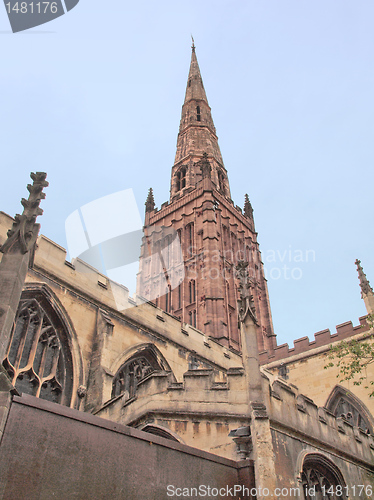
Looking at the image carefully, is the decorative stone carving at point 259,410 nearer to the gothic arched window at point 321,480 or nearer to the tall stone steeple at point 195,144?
the gothic arched window at point 321,480

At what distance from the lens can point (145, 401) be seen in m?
8.67

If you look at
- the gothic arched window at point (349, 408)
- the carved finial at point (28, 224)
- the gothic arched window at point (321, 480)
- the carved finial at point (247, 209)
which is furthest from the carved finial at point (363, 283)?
the carved finial at point (247, 209)

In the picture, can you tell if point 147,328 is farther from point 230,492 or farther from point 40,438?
point 40,438

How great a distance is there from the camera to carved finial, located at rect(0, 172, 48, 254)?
497cm

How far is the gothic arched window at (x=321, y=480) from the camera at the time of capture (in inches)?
Result: 317

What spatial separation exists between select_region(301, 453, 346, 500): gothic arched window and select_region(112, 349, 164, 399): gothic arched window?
546 cm

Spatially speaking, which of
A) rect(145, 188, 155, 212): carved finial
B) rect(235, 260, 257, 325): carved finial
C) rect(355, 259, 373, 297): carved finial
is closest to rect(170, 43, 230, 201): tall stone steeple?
rect(145, 188, 155, 212): carved finial

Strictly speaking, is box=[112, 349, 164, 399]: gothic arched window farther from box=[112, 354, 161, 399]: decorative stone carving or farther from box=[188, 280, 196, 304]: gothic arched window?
box=[188, 280, 196, 304]: gothic arched window

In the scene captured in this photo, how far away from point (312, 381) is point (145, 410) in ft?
37.1

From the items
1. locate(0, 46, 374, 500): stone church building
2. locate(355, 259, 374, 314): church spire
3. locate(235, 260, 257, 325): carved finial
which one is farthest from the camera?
locate(355, 259, 374, 314): church spire

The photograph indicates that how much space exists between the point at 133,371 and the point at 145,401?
16.6 ft

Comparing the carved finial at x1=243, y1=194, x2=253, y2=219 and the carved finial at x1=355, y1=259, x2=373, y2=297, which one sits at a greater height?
the carved finial at x1=243, y1=194, x2=253, y2=219

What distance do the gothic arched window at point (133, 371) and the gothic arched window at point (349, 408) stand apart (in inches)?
282

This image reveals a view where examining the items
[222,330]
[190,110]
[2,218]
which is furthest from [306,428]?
[190,110]
